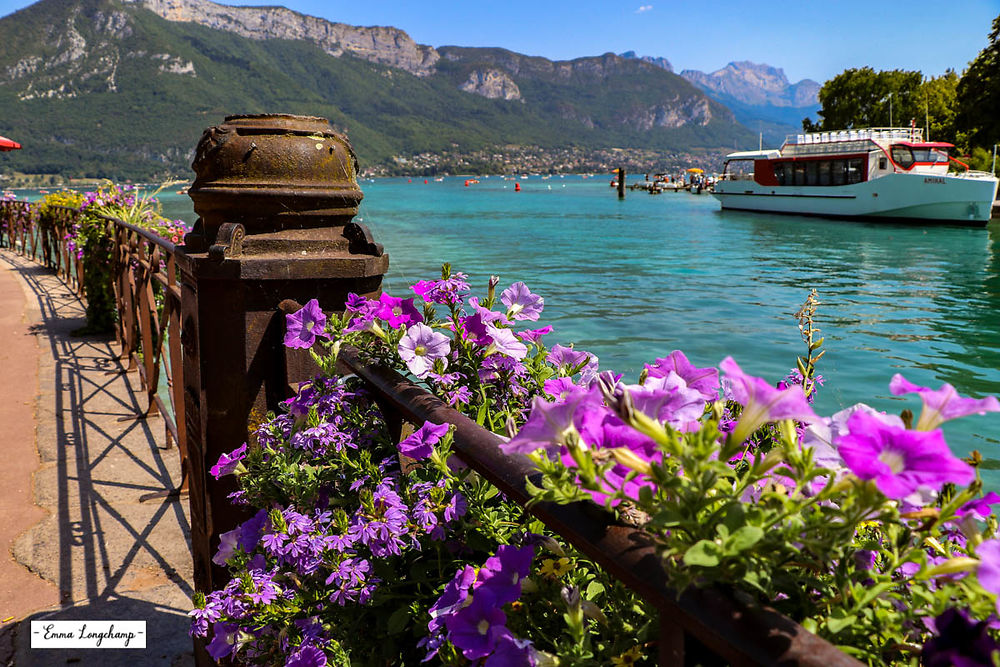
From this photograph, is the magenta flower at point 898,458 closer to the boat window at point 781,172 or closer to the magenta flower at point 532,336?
the magenta flower at point 532,336

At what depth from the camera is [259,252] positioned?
1895 millimetres

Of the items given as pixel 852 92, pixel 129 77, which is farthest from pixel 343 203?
pixel 129 77

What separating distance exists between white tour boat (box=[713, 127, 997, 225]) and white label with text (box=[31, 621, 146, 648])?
39968 mm

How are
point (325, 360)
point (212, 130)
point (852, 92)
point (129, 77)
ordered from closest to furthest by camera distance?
1. point (325, 360)
2. point (212, 130)
3. point (852, 92)
4. point (129, 77)

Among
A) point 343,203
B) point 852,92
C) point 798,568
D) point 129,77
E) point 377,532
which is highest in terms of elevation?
point 129,77

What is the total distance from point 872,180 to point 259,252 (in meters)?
42.7

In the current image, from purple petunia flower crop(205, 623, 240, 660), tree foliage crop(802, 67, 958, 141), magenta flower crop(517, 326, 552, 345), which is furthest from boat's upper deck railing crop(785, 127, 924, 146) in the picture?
purple petunia flower crop(205, 623, 240, 660)

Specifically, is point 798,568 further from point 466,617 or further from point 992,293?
point 992,293

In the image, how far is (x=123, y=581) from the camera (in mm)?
3029

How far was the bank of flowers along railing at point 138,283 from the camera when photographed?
12.6 ft

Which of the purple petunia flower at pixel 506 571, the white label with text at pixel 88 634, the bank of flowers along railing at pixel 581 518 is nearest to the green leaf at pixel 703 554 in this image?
the bank of flowers along railing at pixel 581 518

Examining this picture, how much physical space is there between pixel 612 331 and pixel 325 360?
13.6 meters

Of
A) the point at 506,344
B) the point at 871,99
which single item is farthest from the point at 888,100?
the point at 506,344

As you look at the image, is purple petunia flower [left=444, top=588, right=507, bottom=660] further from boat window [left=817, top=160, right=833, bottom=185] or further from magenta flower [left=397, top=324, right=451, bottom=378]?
boat window [left=817, top=160, right=833, bottom=185]
